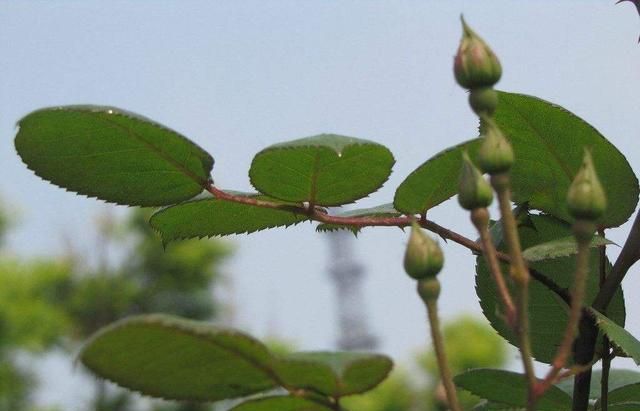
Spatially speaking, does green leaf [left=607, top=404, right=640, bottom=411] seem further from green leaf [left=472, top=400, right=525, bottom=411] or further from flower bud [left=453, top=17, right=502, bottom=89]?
flower bud [left=453, top=17, right=502, bottom=89]

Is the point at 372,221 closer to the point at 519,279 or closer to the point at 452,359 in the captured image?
the point at 519,279

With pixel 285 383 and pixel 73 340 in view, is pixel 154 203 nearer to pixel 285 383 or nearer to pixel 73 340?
pixel 285 383

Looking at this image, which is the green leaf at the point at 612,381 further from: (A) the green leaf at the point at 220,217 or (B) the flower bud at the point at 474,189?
(B) the flower bud at the point at 474,189

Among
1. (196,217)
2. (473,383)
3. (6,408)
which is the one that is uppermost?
(196,217)

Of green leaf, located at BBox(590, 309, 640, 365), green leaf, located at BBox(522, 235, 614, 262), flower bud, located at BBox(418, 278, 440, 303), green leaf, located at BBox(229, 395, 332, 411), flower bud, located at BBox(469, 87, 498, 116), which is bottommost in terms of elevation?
green leaf, located at BBox(229, 395, 332, 411)

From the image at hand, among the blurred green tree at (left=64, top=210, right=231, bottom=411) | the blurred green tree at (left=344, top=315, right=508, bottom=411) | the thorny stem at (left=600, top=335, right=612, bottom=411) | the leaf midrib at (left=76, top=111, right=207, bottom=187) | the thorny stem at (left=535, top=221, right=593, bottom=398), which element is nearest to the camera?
the thorny stem at (left=535, top=221, right=593, bottom=398)

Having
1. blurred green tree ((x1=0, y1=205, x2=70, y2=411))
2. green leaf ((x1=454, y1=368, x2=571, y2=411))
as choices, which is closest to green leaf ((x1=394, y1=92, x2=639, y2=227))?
green leaf ((x1=454, y1=368, x2=571, y2=411))

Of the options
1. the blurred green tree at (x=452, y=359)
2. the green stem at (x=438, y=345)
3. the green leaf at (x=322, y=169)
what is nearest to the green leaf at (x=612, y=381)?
the green leaf at (x=322, y=169)

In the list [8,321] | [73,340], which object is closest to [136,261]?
[73,340]
